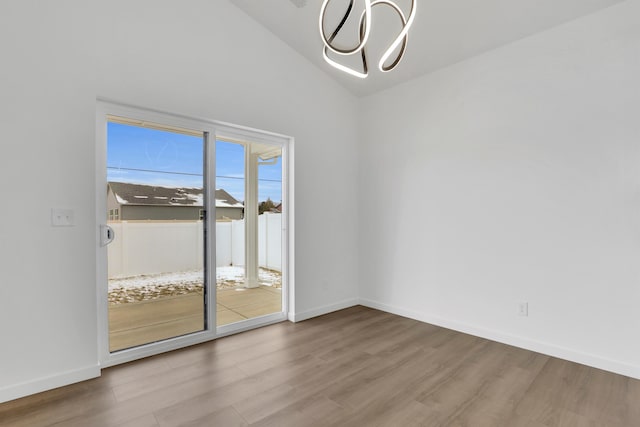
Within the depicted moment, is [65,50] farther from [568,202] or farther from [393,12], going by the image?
[568,202]

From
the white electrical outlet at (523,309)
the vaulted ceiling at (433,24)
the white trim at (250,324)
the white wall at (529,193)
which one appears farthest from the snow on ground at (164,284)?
the white electrical outlet at (523,309)

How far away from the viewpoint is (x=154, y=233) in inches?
→ 116

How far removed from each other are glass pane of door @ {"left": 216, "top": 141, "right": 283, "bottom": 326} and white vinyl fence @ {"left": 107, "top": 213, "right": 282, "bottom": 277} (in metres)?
0.01

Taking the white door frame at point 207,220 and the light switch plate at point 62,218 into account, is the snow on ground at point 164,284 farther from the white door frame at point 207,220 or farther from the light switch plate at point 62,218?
the light switch plate at point 62,218

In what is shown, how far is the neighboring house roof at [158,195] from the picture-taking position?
2.75 m

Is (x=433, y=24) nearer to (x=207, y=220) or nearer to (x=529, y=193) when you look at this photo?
(x=529, y=193)

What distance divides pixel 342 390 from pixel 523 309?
187cm

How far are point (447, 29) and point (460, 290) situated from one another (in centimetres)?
256

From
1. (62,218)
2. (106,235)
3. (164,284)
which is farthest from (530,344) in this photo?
(62,218)

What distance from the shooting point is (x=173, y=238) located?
3035mm

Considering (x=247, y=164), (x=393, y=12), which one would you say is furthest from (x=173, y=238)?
(x=393, y=12)

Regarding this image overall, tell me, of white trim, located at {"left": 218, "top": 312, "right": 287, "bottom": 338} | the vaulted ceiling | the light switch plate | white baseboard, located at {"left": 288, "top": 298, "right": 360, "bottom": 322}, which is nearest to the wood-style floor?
white trim, located at {"left": 218, "top": 312, "right": 287, "bottom": 338}

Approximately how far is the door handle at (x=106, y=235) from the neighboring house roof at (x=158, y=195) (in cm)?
24

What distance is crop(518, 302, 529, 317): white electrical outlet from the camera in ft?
9.77
